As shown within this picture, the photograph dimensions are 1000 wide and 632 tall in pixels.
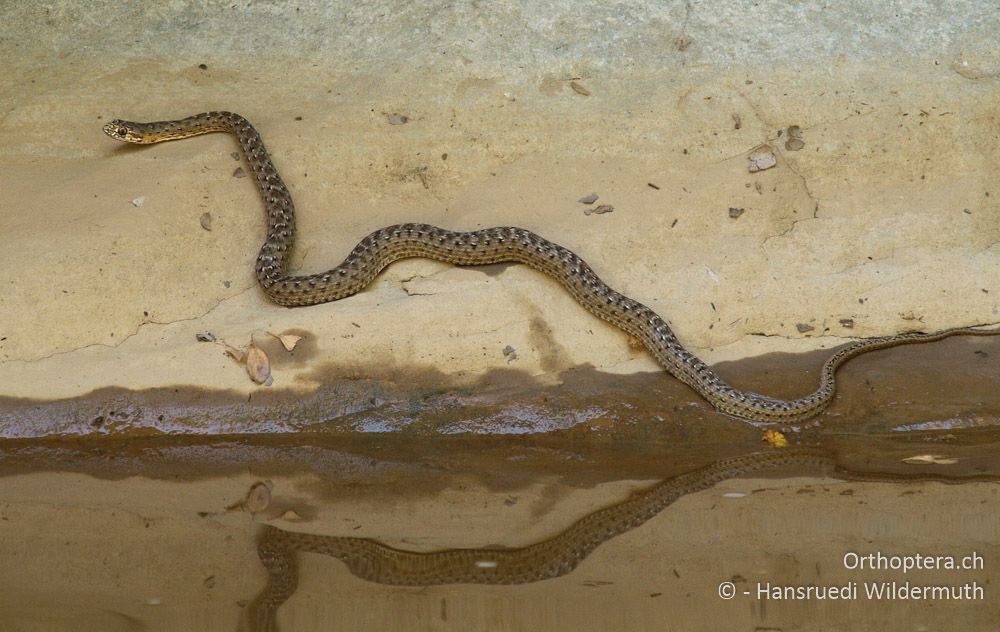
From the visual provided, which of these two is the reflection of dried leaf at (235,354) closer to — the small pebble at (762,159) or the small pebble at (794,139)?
the small pebble at (762,159)

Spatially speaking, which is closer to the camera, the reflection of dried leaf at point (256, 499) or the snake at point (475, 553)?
the snake at point (475, 553)

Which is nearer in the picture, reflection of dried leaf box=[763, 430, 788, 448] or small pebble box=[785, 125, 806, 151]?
reflection of dried leaf box=[763, 430, 788, 448]

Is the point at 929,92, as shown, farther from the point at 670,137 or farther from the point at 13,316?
the point at 13,316

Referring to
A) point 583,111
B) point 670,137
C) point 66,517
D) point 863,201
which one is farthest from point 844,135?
point 66,517

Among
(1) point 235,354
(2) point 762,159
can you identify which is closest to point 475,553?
(1) point 235,354

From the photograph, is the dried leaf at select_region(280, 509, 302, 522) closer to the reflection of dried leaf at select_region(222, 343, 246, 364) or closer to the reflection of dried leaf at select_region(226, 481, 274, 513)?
the reflection of dried leaf at select_region(226, 481, 274, 513)

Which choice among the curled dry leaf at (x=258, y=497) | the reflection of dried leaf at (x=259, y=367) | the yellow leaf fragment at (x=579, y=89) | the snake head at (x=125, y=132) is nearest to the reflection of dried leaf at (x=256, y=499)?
the curled dry leaf at (x=258, y=497)

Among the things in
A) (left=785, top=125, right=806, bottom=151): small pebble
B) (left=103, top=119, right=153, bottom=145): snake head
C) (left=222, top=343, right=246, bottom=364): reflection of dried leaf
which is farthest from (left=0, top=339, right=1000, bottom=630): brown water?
(left=103, top=119, right=153, bottom=145): snake head
